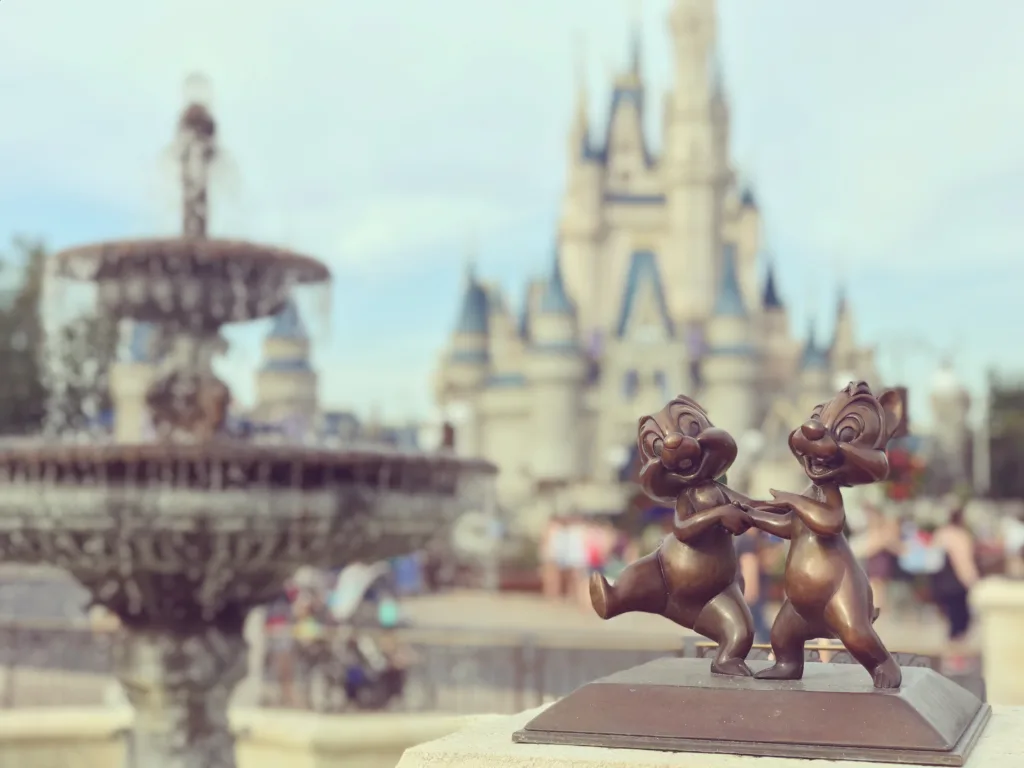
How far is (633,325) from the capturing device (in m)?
61.9

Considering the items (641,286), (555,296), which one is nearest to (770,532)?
(555,296)

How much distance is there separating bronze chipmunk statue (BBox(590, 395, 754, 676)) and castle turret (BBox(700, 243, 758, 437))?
57.3 metres

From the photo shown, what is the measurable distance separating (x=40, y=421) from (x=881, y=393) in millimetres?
38267

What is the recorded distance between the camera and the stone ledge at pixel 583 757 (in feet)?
6.22

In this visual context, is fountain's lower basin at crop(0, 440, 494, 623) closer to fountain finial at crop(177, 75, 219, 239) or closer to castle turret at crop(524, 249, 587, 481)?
fountain finial at crop(177, 75, 219, 239)

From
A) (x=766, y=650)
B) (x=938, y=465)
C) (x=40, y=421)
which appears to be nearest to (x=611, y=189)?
(x=938, y=465)

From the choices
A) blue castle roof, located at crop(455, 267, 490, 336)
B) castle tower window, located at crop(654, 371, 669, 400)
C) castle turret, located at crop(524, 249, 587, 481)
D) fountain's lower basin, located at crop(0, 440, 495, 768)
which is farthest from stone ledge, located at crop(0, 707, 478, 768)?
blue castle roof, located at crop(455, 267, 490, 336)

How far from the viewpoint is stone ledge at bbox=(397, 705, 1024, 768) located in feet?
6.22

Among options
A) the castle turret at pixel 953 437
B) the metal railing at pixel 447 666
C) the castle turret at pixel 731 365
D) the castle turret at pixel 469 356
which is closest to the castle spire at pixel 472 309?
the castle turret at pixel 469 356

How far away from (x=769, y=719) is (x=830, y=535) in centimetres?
36

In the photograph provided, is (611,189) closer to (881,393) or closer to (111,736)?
(111,736)

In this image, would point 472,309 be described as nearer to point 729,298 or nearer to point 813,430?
point 729,298

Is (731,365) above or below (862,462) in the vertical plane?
above

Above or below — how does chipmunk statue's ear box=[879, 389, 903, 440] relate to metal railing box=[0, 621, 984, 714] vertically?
above
